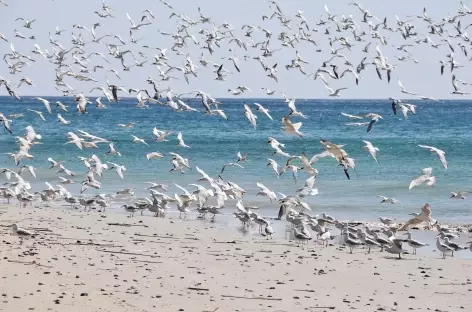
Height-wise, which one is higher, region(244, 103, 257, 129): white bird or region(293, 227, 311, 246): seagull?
region(244, 103, 257, 129): white bird

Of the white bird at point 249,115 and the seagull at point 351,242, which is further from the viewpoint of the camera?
the white bird at point 249,115

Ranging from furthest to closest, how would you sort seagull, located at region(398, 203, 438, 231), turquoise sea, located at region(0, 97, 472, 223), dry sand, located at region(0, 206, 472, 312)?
turquoise sea, located at region(0, 97, 472, 223)
seagull, located at region(398, 203, 438, 231)
dry sand, located at region(0, 206, 472, 312)

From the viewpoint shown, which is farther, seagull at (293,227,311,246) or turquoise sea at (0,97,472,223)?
turquoise sea at (0,97,472,223)

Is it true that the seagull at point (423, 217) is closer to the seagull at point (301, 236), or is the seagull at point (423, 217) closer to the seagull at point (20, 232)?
the seagull at point (301, 236)

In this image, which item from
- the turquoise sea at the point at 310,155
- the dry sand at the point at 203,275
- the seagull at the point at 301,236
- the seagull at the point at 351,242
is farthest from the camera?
the turquoise sea at the point at 310,155

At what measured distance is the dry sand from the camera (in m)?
12.0

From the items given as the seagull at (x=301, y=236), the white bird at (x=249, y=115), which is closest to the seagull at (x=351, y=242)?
the seagull at (x=301, y=236)

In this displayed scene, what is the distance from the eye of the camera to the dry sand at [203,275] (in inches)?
472

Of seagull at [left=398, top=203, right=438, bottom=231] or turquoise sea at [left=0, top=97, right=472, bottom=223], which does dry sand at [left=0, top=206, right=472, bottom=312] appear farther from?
turquoise sea at [left=0, top=97, right=472, bottom=223]

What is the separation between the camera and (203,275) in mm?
13828

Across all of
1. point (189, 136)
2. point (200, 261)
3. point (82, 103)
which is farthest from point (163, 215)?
point (189, 136)

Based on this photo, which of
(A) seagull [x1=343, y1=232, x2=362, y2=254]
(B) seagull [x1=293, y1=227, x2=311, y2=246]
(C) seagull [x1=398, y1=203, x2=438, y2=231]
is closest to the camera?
(A) seagull [x1=343, y1=232, x2=362, y2=254]

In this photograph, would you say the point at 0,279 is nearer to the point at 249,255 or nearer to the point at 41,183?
the point at 249,255

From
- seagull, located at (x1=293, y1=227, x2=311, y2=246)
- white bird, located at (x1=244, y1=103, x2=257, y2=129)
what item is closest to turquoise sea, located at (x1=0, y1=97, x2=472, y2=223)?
white bird, located at (x1=244, y1=103, x2=257, y2=129)
